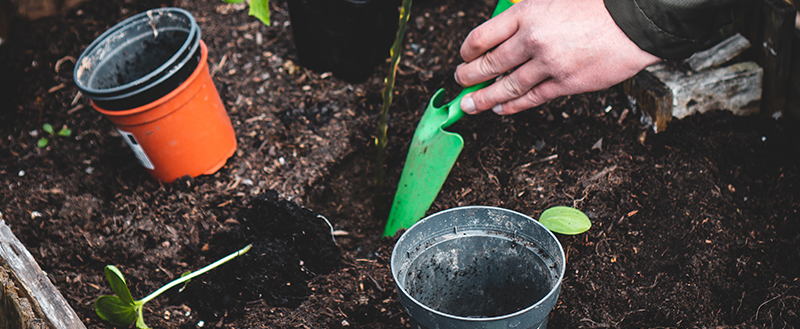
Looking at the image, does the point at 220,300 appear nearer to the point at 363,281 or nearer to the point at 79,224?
the point at 363,281

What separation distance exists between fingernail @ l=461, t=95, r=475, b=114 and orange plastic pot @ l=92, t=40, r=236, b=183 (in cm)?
92

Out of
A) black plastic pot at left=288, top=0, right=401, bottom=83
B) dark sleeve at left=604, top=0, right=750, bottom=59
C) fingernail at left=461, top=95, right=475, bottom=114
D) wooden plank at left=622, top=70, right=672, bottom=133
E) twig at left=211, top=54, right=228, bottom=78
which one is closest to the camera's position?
dark sleeve at left=604, top=0, right=750, bottom=59

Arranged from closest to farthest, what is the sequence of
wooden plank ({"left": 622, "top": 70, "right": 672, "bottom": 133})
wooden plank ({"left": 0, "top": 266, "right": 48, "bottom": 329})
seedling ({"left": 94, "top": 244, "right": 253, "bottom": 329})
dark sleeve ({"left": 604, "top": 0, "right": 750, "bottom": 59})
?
wooden plank ({"left": 0, "top": 266, "right": 48, "bottom": 329}) < dark sleeve ({"left": 604, "top": 0, "right": 750, "bottom": 59}) < seedling ({"left": 94, "top": 244, "right": 253, "bottom": 329}) < wooden plank ({"left": 622, "top": 70, "right": 672, "bottom": 133})

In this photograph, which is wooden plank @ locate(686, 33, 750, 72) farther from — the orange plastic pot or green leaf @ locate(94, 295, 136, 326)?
green leaf @ locate(94, 295, 136, 326)

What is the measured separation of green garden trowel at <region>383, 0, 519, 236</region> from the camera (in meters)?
1.67

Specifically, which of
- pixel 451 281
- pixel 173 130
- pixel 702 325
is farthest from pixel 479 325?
pixel 173 130

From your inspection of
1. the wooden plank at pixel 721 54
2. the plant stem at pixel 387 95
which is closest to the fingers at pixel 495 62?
the plant stem at pixel 387 95

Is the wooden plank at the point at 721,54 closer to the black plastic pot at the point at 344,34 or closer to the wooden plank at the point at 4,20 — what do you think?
the black plastic pot at the point at 344,34

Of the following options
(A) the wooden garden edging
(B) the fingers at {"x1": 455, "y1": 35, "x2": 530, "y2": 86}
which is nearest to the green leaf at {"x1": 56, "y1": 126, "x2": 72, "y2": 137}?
(B) the fingers at {"x1": 455, "y1": 35, "x2": 530, "y2": 86}

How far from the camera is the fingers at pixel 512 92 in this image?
1384 mm

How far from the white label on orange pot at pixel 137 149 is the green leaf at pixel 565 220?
138 centimetres

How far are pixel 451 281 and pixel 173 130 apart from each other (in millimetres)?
1110

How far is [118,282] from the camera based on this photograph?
1.31 metres

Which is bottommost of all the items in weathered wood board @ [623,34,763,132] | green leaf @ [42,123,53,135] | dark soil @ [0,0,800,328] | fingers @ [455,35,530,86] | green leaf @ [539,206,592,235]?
dark soil @ [0,0,800,328]
